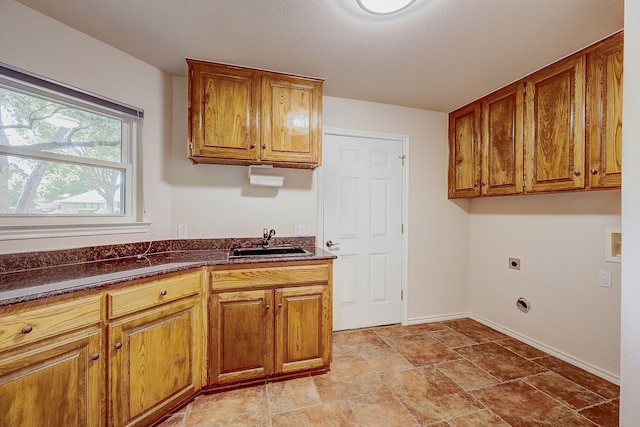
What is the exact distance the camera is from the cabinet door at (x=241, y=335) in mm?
1785

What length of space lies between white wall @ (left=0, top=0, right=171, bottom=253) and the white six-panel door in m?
1.44

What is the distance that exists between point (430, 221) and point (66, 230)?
10.3ft

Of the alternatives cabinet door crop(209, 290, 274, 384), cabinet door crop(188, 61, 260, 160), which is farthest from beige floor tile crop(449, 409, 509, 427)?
cabinet door crop(188, 61, 260, 160)

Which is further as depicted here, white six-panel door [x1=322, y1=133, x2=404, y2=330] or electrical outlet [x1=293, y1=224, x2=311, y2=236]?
white six-panel door [x1=322, y1=133, x2=404, y2=330]

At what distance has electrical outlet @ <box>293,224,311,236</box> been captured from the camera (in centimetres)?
255

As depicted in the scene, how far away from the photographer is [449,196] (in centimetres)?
304

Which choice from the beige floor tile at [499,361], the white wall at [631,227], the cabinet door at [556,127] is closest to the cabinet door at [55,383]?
the white wall at [631,227]

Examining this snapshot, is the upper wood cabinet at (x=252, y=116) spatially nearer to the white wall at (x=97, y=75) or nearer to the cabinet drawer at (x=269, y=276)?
the white wall at (x=97, y=75)

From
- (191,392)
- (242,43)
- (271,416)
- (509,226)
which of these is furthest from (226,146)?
(509,226)

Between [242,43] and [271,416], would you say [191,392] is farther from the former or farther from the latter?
[242,43]

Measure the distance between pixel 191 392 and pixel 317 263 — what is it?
45.2 inches

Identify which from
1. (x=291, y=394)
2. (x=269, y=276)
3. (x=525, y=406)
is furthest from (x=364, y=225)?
(x=525, y=406)

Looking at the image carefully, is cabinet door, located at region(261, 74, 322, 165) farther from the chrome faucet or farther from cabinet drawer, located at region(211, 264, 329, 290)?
cabinet drawer, located at region(211, 264, 329, 290)

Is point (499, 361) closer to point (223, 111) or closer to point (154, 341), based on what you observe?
point (154, 341)
